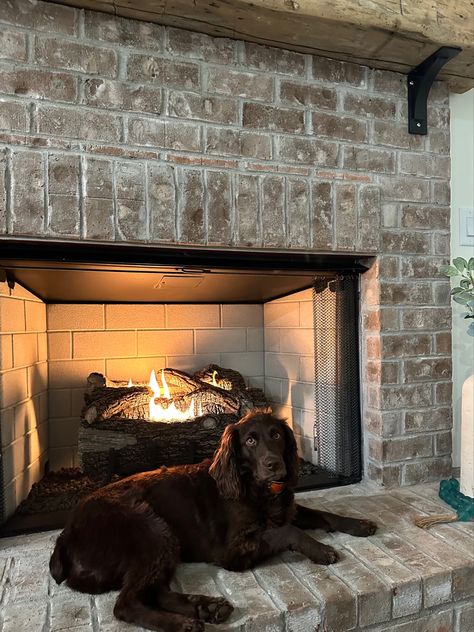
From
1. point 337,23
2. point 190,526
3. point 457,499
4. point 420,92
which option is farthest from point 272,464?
point 420,92

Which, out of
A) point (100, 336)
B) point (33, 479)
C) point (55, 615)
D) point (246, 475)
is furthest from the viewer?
point (100, 336)

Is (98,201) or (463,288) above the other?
(98,201)

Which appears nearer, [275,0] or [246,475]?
[246,475]

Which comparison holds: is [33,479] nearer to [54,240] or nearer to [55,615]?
[55,615]

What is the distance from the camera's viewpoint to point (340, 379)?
6.15ft

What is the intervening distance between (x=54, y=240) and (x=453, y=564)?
58.3 inches

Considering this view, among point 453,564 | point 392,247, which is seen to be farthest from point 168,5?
point 453,564

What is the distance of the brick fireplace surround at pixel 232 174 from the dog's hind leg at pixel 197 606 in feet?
1.97

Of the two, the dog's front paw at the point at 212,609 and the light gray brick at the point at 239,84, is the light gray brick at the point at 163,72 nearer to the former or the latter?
the light gray brick at the point at 239,84

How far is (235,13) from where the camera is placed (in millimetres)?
1468

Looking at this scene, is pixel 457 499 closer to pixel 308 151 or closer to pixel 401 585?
pixel 401 585

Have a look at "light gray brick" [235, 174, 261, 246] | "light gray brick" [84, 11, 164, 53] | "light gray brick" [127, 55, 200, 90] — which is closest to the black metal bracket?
"light gray brick" [235, 174, 261, 246]

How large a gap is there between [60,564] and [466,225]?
6.19 ft

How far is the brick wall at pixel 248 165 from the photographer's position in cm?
141
